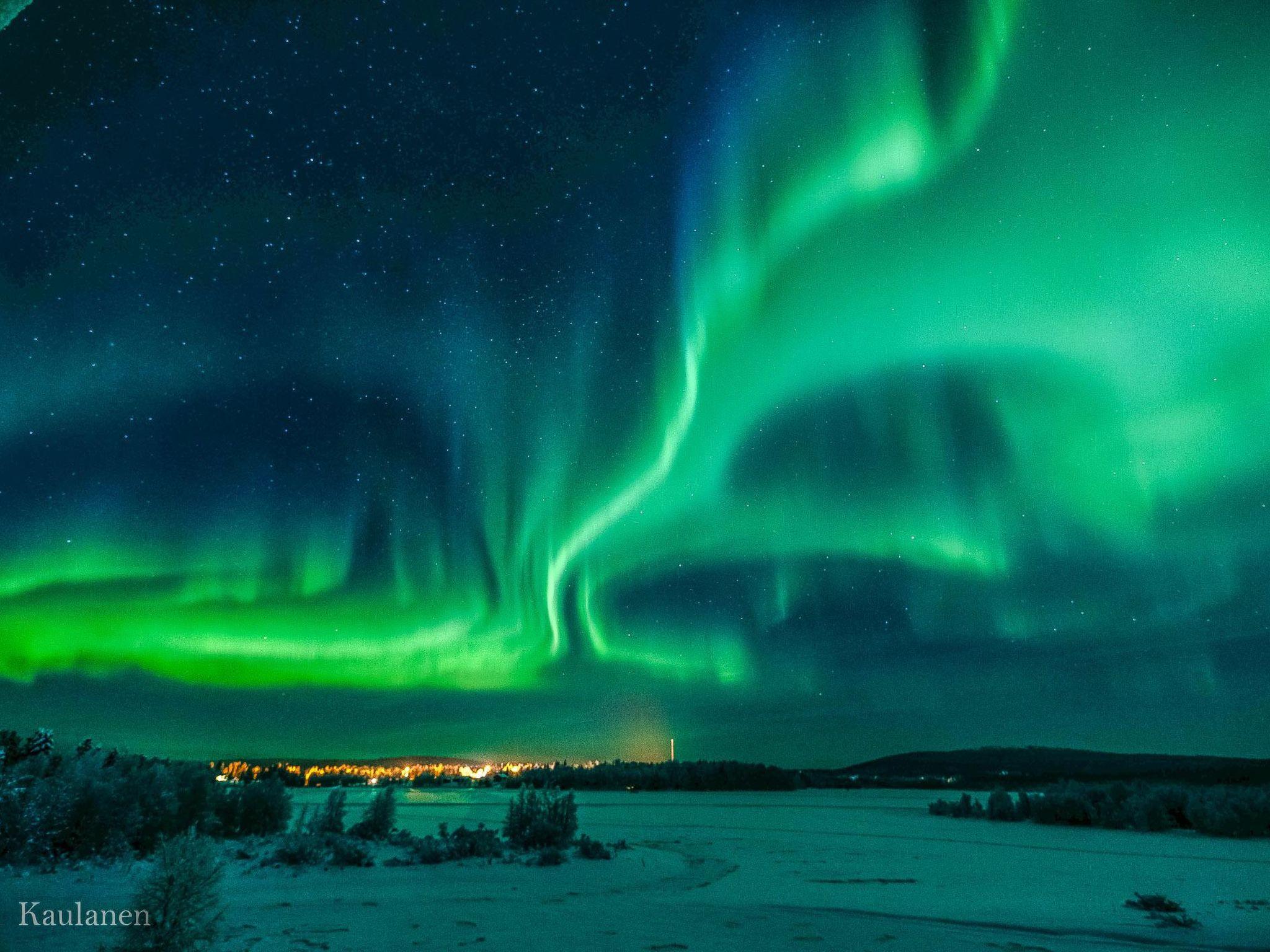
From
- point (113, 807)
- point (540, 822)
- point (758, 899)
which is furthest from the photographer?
point (540, 822)

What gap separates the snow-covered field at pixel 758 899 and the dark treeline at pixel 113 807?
6.02 feet

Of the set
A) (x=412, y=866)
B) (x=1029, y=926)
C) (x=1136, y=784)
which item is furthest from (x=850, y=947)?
(x=1136, y=784)

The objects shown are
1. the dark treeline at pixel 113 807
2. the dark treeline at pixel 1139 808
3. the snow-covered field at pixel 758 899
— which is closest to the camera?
the snow-covered field at pixel 758 899

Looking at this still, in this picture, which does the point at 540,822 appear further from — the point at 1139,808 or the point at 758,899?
the point at 1139,808

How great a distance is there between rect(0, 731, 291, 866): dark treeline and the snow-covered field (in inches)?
72.3

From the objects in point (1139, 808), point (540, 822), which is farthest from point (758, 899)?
point (1139, 808)

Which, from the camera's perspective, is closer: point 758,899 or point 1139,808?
point 758,899

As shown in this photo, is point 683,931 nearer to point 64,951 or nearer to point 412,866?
point 64,951

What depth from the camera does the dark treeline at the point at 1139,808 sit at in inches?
1314

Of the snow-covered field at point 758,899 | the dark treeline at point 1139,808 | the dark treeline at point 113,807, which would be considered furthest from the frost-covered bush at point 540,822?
the dark treeline at point 1139,808

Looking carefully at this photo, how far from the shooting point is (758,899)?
625 inches

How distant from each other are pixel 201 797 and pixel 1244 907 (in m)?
26.0

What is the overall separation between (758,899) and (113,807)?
1562 centimetres

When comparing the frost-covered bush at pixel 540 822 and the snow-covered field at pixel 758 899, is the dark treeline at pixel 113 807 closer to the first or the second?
the snow-covered field at pixel 758 899
